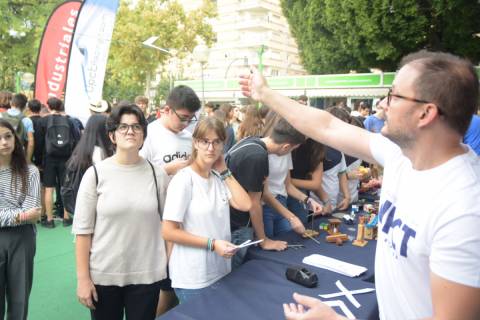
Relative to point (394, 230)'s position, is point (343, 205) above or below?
below

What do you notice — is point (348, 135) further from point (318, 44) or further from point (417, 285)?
point (318, 44)

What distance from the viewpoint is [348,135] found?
182cm

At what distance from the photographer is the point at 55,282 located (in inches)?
146

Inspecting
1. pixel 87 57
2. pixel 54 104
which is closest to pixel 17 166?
pixel 54 104

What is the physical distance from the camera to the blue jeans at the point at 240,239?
2494mm

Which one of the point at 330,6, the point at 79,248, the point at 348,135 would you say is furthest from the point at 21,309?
the point at 330,6

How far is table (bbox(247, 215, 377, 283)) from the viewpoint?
2.38 m

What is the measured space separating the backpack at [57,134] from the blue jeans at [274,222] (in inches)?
146

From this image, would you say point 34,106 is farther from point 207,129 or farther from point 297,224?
point 297,224

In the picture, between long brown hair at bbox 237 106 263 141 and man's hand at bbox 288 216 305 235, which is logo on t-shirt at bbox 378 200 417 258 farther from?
long brown hair at bbox 237 106 263 141

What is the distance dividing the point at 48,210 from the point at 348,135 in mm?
5055

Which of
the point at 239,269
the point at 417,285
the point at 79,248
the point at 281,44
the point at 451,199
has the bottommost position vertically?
the point at 239,269

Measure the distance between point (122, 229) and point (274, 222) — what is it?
1495 millimetres

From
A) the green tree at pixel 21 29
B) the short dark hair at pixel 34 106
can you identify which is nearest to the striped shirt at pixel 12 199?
the short dark hair at pixel 34 106
